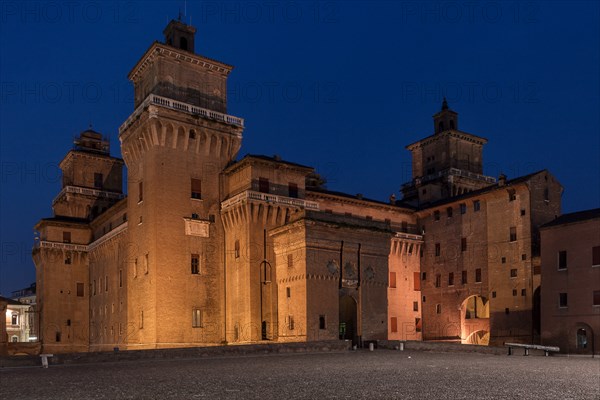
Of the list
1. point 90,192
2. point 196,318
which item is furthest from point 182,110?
point 90,192

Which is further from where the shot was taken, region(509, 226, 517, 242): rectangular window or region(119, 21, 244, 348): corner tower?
region(509, 226, 517, 242): rectangular window

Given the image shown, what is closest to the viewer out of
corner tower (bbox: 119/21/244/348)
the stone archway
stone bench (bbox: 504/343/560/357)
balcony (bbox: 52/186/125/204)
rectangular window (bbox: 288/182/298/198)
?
stone bench (bbox: 504/343/560/357)

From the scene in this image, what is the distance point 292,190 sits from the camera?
5184cm

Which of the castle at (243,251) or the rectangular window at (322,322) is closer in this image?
the rectangular window at (322,322)

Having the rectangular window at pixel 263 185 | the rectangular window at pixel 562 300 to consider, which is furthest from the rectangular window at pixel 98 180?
the rectangular window at pixel 562 300

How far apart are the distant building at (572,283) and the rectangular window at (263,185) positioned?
80.2 ft

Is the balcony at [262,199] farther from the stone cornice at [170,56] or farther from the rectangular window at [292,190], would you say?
the stone cornice at [170,56]

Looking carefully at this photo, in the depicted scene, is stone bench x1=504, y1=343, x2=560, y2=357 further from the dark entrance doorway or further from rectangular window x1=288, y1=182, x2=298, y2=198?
rectangular window x1=288, y1=182, x2=298, y2=198

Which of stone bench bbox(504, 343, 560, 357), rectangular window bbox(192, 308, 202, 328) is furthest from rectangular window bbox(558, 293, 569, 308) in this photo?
rectangular window bbox(192, 308, 202, 328)

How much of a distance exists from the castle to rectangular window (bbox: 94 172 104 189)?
6.28 m

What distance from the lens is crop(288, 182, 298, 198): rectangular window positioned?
169 ft

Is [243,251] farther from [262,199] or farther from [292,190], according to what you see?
[292,190]

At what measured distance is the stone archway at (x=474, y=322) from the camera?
60.6 m

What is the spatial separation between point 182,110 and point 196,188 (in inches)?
265
